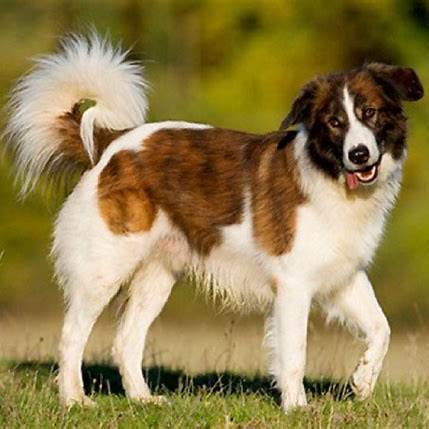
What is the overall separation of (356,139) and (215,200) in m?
1.23

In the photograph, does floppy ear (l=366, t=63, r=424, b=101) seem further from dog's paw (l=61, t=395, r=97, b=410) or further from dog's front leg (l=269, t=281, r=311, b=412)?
dog's paw (l=61, t=395, r=97, b=410)

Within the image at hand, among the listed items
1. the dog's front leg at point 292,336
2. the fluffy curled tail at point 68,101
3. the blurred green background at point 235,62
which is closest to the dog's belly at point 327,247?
the dog's front leg at point 292,336

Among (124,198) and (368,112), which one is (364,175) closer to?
(368,112)

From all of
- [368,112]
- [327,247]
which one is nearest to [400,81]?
[368,112]

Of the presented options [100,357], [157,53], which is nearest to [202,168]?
[100,357]

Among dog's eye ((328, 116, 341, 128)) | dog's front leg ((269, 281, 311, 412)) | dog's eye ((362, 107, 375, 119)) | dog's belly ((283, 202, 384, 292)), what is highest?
dog's eye ((362, 107, 375, 119))

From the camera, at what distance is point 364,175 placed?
7809 mm

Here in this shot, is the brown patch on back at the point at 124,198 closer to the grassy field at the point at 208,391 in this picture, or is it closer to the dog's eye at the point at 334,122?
the grassy field at the point at 208,391

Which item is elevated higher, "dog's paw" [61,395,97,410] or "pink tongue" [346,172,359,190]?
"pink tongue" [346,172,359,190]

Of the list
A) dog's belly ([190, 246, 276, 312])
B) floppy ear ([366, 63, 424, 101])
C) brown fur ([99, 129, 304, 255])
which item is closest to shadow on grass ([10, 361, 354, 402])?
dog's belly ([190, 246, 276, 312])

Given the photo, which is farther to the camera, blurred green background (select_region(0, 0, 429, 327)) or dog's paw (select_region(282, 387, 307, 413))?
blurred green background (select_region(0, 0, 429, 327))

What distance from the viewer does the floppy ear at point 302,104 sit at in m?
8.03

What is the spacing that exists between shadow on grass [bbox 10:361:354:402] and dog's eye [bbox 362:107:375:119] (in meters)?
1.60

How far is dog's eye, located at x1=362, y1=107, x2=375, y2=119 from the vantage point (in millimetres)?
7766
